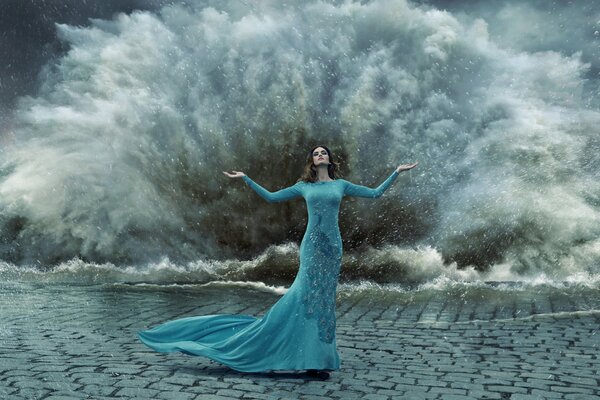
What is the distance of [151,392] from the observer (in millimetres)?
4949

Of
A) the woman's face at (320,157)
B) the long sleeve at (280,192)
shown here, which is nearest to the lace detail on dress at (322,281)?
the long sleeve at (280,192)

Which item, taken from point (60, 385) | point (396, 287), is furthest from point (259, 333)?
point (396, 287)

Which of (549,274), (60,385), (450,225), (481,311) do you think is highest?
(450,225)

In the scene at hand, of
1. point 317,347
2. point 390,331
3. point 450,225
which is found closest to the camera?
point 317,347

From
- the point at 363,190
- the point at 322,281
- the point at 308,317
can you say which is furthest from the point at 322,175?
the point at 308,317

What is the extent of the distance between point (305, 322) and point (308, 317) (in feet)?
0.15

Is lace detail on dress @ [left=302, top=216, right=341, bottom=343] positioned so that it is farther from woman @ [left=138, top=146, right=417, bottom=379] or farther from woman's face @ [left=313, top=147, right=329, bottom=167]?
woman's face @ [left=313, top=147, right=329, bottom=167]

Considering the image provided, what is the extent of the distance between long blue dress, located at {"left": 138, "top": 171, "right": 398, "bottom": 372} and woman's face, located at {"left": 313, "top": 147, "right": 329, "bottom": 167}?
0.17m

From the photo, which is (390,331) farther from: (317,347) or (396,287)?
(396,287)

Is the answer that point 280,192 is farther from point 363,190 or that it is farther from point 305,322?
point 305,322

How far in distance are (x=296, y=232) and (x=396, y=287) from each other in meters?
3.41

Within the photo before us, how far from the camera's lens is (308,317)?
561 centimetres

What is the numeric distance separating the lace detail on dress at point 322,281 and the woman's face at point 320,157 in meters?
0.46

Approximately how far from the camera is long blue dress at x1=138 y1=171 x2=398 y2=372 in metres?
5.55
